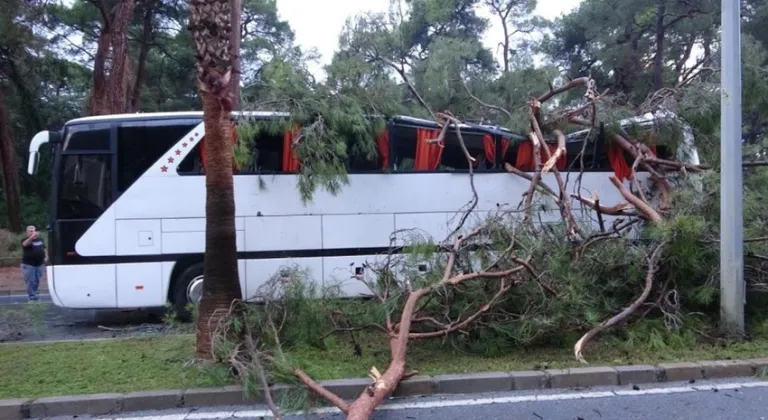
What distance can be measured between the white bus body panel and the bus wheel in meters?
0.20

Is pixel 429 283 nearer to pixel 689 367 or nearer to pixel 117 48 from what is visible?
pixel 689 367

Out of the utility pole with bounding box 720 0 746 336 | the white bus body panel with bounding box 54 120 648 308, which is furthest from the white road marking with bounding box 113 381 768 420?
the white bus body panel with bounding box 54 120 648 308

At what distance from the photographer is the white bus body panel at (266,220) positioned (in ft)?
33.2

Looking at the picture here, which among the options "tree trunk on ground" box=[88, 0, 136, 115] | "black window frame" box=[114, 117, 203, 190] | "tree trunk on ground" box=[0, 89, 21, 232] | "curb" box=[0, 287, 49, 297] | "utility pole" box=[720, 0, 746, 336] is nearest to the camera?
"utility pole" box=[720, 0, 746, 336]

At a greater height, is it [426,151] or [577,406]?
[426,151]

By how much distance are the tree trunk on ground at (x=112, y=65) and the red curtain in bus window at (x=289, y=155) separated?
35.7 ft

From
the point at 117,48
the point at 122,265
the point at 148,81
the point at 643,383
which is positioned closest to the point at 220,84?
the point at 122,265

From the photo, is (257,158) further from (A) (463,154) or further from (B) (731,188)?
(B) (731,188)

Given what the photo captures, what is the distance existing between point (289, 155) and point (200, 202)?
5.10 ft

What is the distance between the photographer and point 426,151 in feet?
36.5

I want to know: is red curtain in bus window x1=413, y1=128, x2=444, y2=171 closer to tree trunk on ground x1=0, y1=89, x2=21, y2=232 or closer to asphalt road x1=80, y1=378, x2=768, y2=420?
asphalt road x1=80, y1=378, x2=768, y2=420

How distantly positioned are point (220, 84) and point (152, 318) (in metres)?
5.70

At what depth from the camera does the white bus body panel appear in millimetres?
10133

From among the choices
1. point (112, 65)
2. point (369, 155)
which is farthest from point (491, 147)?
point (112, 65)
